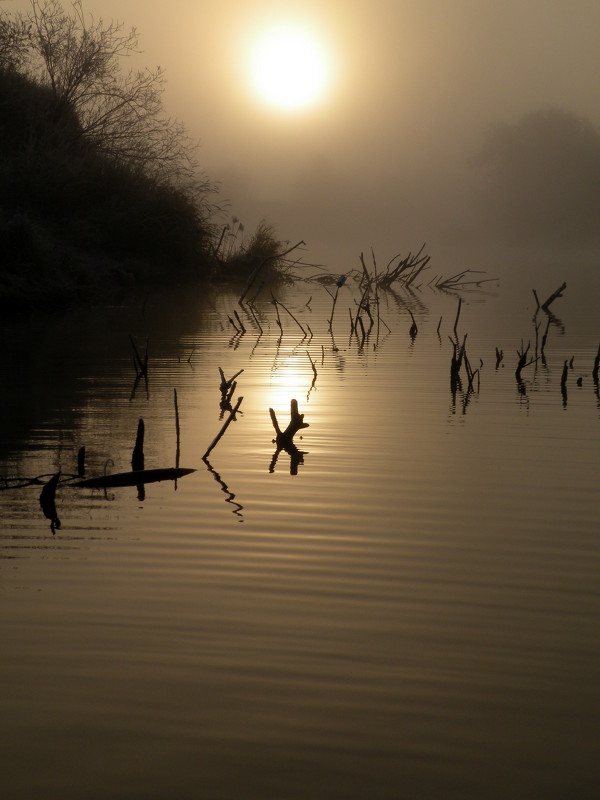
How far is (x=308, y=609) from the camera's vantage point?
180 inches

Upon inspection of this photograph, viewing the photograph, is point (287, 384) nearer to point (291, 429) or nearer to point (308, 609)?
point (291, 429)

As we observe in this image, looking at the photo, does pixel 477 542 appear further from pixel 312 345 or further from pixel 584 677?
pixel 312 345

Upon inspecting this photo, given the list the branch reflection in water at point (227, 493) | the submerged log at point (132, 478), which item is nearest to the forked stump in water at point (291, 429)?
the branch reflection in water at point (227, 493)

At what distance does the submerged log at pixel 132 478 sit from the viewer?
22.0 feet

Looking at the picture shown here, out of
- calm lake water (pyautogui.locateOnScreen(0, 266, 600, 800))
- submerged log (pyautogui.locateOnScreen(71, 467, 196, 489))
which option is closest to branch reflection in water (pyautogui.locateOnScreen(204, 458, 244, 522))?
calm lake water (pyautogui.locateOnScreen(0, 266, 600, 800))

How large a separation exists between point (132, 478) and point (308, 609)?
251 cm

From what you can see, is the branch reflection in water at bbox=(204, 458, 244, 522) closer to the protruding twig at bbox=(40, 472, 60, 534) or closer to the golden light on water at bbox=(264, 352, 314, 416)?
the protruding twig at bbox=(40, 472, 60, 534)

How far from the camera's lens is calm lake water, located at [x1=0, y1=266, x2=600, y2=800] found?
335 centimetres

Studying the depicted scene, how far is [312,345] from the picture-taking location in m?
16.8

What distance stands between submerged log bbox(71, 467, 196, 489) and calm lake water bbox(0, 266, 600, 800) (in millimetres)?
90

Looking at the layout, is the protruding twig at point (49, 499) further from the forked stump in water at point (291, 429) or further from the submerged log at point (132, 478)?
the forked stump in water at point (291, 429)

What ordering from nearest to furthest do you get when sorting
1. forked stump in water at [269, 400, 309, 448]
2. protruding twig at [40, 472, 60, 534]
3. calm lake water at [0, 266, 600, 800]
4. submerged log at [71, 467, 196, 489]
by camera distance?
calm lake water at [0, 266, 600, 800]
protruding twig at [40, 472, 60, 534]
submerged log at [71, 467, 196, 489]
forked stump in water at [269, 400, 309, 448]

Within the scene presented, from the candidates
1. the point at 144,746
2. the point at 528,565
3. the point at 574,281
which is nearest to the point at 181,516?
the point at 528,565

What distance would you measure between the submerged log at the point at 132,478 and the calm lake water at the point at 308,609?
0.09m
